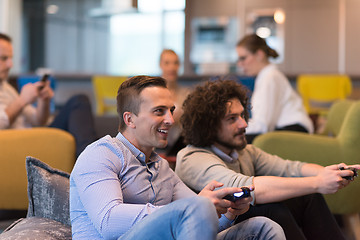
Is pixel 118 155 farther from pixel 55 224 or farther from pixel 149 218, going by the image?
pixel 55 224

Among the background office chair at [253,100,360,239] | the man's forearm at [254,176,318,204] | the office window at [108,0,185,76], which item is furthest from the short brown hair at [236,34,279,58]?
the office window at [108,0,185,76]

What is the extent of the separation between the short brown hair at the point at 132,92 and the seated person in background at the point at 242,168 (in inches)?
15.4

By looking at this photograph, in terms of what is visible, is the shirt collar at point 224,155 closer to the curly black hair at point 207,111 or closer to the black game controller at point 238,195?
the curly black hair at point 207,111

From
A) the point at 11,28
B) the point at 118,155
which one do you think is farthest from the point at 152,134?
the point at 11,28

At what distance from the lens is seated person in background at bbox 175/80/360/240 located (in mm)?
1691

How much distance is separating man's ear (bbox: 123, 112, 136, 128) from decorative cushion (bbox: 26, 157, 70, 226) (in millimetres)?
493

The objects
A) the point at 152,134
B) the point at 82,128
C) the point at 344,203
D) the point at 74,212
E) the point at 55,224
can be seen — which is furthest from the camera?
the point at 82,128

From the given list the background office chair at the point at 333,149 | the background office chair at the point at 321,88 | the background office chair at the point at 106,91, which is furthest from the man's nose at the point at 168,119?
the background office chair at the point at 321,88

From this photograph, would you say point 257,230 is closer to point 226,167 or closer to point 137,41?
point 226,167

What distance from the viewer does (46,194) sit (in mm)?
1846

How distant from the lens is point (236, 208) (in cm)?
150

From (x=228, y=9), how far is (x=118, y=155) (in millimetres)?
8264

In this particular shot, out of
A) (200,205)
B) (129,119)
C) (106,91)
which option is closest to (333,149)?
(129,119)

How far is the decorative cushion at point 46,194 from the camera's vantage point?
1.84 meters
